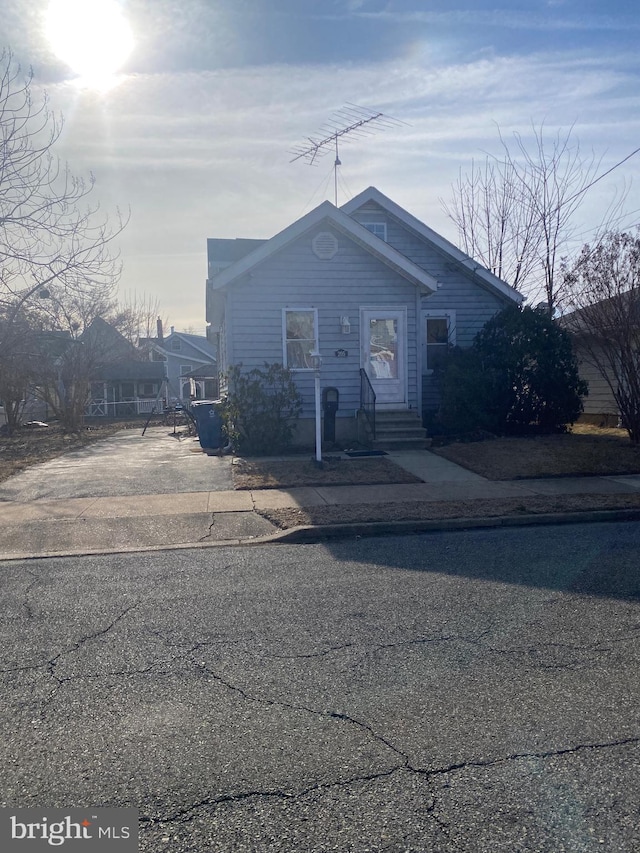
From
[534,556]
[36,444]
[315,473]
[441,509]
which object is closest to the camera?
[534,556]

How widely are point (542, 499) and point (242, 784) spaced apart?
769cm

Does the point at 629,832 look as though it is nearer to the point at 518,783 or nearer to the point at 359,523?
the point at 518,783

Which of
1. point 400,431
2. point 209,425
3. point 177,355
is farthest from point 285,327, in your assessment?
point 177,355

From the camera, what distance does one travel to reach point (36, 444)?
21328 millimetres

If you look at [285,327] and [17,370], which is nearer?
[285,327]

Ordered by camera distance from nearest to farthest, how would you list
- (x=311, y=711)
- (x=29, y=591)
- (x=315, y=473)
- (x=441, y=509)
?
1. (x=311, y=711)
2. (x=29, y=591)
3. (x=441, y=509)
4. (x=315, y=473)

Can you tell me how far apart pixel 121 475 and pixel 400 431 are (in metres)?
6.14

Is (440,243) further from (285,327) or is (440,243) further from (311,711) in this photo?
(311,711)

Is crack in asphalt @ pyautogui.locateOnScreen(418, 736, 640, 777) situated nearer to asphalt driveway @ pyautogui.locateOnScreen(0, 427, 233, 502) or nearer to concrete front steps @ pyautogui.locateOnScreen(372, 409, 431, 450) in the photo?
asphalt driveway @ pyautogui.locateOnScreen(0, 427, 233, 502)

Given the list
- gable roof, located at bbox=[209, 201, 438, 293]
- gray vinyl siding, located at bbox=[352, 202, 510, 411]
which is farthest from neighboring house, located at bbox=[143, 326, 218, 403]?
gable roof, located at bbox=[209, 201, 438, 293]

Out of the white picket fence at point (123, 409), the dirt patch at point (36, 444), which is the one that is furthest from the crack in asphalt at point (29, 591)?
the white picket fence at point (123, 409)

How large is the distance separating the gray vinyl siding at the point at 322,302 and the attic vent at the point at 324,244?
0.10 metres

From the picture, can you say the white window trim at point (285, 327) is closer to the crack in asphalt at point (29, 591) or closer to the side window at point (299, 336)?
the side window at point (299, 336)

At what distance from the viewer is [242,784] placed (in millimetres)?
3359
